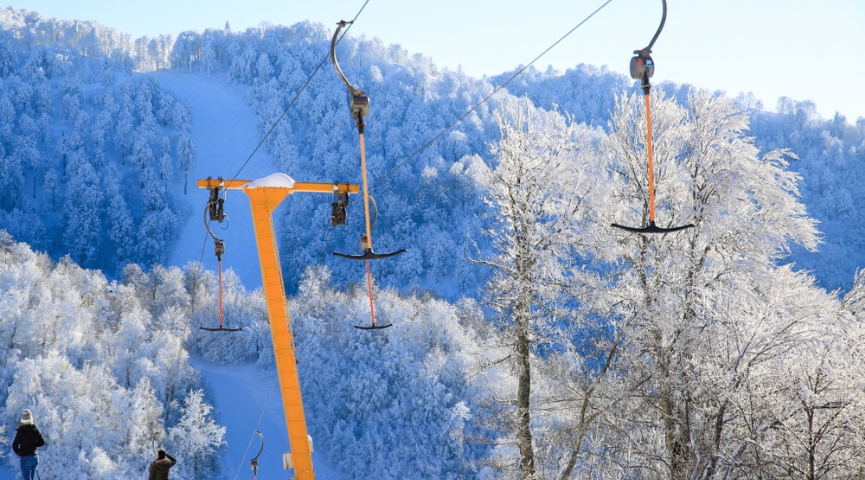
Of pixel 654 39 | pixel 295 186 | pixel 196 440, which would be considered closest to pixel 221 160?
pixel 196 440

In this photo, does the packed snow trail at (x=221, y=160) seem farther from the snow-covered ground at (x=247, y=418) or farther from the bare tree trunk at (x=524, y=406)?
the bare tree trunk at (x=524, y=406)

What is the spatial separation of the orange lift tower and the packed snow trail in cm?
7083

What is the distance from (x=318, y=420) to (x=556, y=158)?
1496 inches

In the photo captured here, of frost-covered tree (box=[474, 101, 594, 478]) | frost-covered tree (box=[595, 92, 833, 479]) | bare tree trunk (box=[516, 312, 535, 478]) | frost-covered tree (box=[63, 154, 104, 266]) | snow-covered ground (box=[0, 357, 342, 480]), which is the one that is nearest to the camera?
frost-covered tree (box=[595, 92, 833, 479])

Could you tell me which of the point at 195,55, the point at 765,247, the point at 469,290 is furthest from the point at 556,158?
the point at 195,55

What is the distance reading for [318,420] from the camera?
146ft

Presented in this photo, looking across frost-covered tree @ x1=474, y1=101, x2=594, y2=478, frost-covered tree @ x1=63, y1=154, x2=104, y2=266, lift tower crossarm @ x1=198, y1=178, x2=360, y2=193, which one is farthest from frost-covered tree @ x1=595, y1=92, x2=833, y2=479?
frost-covered tree @ x1=63, y1=154, x2=104, y2=266

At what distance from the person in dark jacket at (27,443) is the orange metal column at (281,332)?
10.2ft

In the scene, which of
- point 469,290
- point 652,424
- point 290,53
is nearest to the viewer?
point 652,424

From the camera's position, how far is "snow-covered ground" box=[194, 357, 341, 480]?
4234 cm

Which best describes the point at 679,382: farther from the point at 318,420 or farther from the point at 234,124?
the point at 234,124

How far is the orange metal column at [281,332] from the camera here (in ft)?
27.7

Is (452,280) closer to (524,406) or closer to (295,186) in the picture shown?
(524,406)

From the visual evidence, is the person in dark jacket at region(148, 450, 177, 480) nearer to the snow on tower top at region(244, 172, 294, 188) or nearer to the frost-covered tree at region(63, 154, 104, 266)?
the snow on tower top at region(244, 172, 294, 188)
